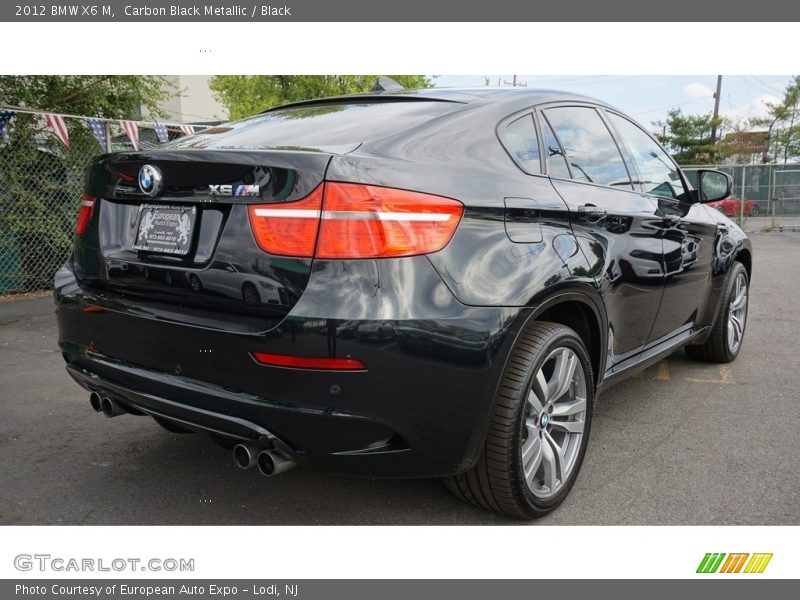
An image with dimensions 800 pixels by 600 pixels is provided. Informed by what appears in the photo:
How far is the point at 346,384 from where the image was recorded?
1.98 metres

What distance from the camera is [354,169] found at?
2031 mm

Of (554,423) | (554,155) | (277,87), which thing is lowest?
(554,423)

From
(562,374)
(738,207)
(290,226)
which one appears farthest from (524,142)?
(738,207)

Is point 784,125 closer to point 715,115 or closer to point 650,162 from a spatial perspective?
point 715,115

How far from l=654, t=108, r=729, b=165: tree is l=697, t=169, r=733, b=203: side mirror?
40839 mm

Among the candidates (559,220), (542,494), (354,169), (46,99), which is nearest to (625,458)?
(542,494)

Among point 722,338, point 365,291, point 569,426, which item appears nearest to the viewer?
point 365,291

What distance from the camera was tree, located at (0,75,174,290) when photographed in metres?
7.77

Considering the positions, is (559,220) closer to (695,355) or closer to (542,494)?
(542,494)

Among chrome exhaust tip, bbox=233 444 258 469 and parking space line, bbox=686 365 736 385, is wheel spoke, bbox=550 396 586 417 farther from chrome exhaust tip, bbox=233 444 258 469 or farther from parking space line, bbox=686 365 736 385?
parking space line, bbox=686 365 736 385

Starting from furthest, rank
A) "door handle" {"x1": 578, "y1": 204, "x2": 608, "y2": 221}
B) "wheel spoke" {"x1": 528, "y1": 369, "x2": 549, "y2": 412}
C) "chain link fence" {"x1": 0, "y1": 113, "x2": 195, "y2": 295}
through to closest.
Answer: "chain link fence" {"x1": 0, "y1": 113, "x2": 195, "y2": 295} < "door handle" {"x1": 578, "y1": 204, "x2": 608, "y2": 221} < "wheel spoke" {"x1": 528, "y1": 369, "x2": 549, "y2": 412}

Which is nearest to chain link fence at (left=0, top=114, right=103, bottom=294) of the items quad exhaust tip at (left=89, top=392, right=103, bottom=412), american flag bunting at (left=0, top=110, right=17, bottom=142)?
american flag bunting at (left=0, top=110, right=17, bottom=142)

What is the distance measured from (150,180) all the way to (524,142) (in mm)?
1462

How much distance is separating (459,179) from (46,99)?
838 centimetres
